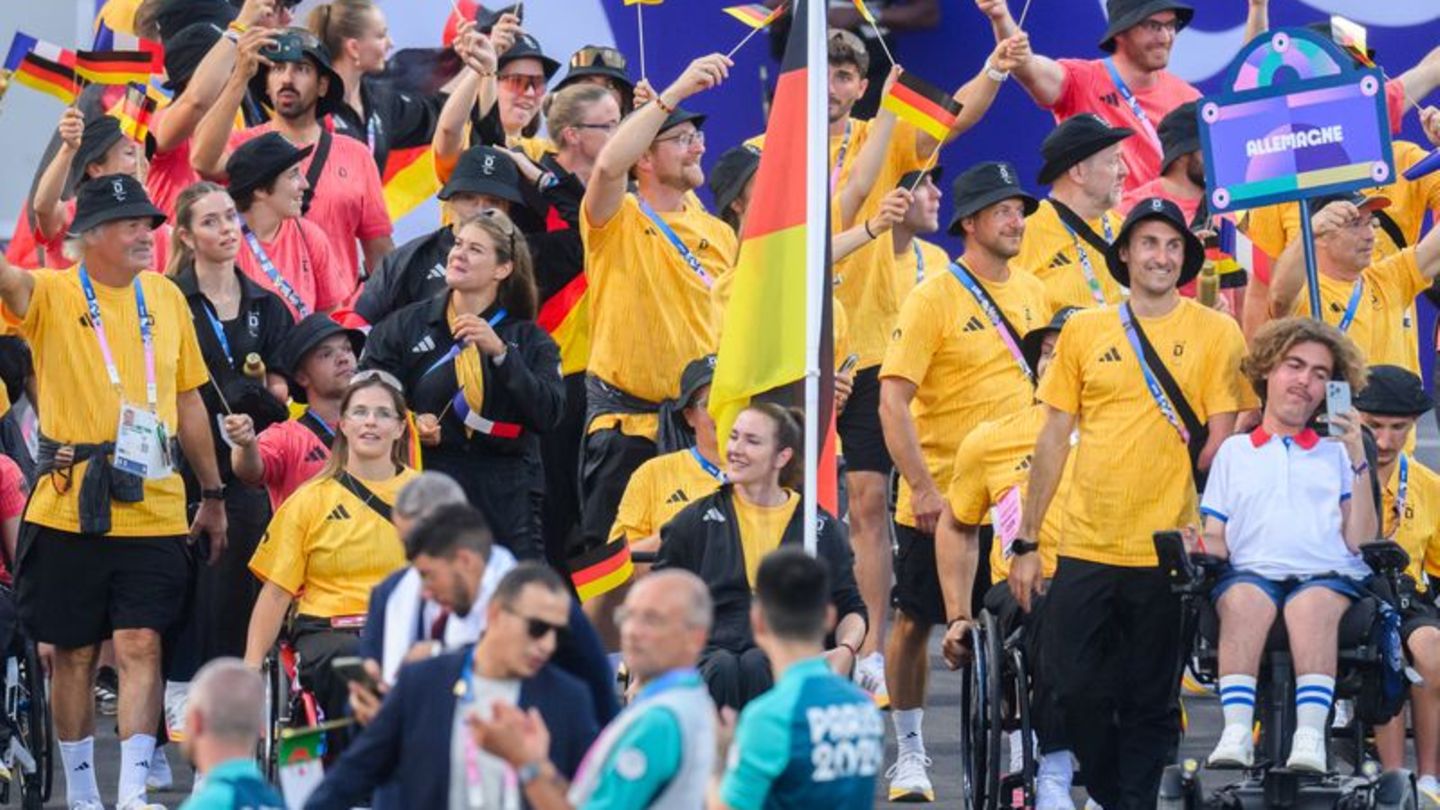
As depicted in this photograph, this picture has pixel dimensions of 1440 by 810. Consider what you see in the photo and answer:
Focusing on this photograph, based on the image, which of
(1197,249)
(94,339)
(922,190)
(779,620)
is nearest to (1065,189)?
(922,190)

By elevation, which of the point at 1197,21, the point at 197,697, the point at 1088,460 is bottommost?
the point at 197,697

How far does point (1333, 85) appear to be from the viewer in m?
11.9

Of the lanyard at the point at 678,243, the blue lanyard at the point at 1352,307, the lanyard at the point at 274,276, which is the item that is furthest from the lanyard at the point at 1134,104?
the lanyard at the point at 274,276

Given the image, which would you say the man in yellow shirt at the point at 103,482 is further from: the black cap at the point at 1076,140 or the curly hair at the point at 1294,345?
the curly hair at the point at 1294,345

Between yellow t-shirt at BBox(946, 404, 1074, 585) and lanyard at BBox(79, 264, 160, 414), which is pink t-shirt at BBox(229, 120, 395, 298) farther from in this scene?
yellow t-shirt at BBox(946, 404, 1074, 585)

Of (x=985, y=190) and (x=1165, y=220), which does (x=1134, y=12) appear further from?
(x=1165, y=220)

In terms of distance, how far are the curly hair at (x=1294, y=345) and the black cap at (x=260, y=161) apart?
159 inches

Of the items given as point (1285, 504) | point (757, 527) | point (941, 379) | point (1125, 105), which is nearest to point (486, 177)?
point (941, 379)

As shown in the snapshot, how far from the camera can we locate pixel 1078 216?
13.5 meters

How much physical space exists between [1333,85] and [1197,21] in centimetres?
512

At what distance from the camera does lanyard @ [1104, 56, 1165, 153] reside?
1455cm

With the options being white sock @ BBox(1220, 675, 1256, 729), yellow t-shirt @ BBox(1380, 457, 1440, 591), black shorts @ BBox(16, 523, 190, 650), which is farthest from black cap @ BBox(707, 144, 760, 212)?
white sock @ BBox(1220, 675, 1256, 729)

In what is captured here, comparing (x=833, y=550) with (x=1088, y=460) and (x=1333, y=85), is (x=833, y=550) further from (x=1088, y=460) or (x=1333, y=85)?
(x=1333, y=85)

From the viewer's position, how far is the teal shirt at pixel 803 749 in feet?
25.5
